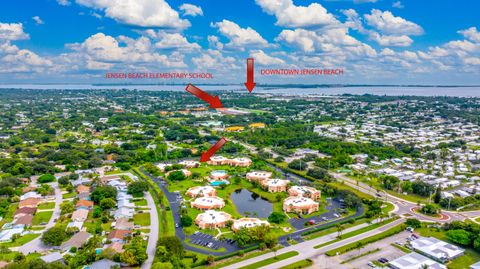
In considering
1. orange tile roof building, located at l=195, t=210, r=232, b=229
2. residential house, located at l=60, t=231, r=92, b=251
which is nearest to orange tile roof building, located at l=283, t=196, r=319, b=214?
orange tile roof building, located at l=195, t=210, r=232, b=229

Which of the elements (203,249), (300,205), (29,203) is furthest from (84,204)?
(300,205)

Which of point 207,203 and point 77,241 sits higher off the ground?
point 207,203

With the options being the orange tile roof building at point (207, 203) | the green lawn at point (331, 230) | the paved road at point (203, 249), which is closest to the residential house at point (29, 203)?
the paved road at point (203, 249)

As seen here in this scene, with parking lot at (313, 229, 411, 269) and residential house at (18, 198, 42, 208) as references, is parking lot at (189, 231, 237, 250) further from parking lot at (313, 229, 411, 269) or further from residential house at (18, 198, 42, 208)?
residential house at (18, 198, 42, 208)

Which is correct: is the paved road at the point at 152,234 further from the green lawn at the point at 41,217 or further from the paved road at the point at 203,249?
the green lawn at the point at 41,217

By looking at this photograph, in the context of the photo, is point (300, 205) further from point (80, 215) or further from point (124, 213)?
point (80, 215)

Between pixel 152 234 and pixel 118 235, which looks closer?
pixel 118 235
